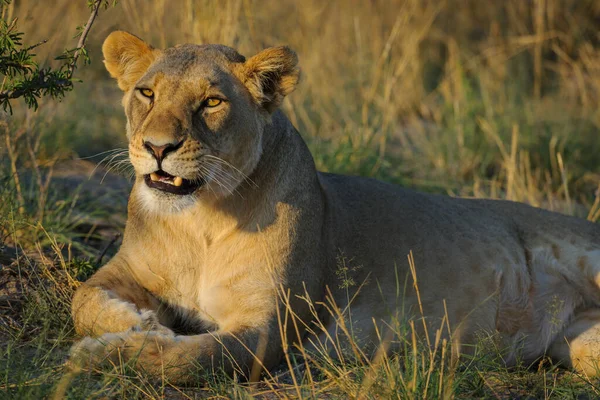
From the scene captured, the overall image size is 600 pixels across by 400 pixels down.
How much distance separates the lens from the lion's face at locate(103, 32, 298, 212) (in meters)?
3.50

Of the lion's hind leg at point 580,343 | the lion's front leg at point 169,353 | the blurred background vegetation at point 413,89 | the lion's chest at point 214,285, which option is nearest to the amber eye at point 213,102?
the lion's chest at point 214,285

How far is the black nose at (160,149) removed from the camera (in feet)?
11.3

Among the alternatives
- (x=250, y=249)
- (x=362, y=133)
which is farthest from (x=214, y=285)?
(x=362, y=133)

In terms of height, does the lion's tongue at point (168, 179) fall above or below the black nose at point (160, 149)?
below

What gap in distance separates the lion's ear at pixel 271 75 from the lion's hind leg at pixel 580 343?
6.14 ft

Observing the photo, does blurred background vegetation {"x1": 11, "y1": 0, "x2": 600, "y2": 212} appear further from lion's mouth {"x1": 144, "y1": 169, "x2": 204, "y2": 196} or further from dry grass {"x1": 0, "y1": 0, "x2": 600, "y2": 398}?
lion's mouth {"x1": 144, "y1": 169, "x2": 204, "y2": 196}

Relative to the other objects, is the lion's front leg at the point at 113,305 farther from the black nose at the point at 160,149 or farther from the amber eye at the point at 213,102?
the amber eye at the point at 213,102

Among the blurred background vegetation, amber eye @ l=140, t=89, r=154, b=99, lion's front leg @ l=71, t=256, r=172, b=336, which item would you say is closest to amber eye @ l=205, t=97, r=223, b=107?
amber eye @ l=140, t=89, r=154, b=99

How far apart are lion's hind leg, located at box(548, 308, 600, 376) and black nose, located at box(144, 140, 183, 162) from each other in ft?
7.32

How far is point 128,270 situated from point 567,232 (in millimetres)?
2531

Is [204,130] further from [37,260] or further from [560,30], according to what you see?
[560,30]

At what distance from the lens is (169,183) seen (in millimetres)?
3613

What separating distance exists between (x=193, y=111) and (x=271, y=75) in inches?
19.4

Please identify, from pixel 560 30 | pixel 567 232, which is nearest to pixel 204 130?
pixel 567 232
